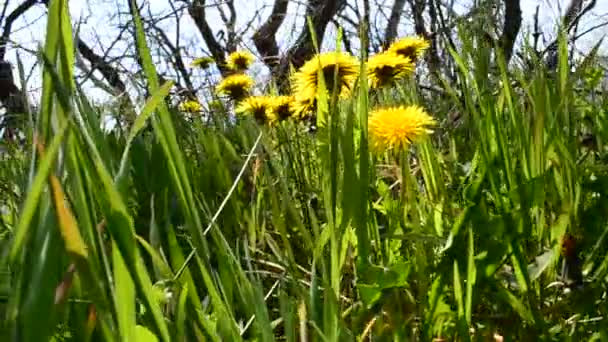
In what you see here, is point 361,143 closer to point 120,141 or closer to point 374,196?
point 374,196

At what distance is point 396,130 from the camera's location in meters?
0.62

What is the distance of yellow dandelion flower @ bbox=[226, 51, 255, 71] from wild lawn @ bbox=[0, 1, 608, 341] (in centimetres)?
106

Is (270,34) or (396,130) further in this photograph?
(270,34)

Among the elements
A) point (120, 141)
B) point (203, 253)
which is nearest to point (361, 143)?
point (203, 253)

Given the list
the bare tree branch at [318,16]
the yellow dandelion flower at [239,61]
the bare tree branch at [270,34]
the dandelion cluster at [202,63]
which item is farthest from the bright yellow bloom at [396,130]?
the bare tree branch at [270,34]

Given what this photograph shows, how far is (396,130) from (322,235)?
22 cm

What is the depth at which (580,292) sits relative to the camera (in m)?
0.47

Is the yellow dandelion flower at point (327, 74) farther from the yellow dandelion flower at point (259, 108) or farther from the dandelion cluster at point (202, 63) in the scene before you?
the dandelion cluster at point (202, 63)

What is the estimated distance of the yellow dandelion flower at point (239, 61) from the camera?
1912 millimetres

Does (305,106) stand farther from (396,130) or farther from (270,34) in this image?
(270,34)

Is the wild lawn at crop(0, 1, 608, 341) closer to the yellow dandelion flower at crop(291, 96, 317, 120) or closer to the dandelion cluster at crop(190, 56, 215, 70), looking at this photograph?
the yellow dandelion flower at crop(291, 96, 317, 120)

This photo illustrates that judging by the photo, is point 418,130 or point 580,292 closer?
point 580,292

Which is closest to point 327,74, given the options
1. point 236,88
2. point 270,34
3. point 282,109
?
point 282,109

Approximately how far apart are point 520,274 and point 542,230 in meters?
0.10
